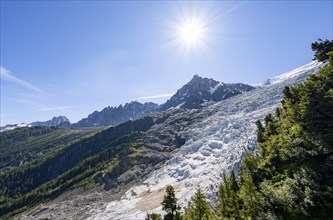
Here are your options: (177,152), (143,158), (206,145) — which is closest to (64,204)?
(143,158)

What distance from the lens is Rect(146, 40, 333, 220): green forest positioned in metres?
39.8

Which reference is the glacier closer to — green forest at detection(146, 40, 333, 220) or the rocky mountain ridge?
the rocky mountain ridge

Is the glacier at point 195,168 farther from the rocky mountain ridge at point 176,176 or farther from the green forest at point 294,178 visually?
the green forest at point 294,178

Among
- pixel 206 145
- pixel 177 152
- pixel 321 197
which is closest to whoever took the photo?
pixel 321 197

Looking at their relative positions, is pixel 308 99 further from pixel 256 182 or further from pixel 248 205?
pixel 248 205

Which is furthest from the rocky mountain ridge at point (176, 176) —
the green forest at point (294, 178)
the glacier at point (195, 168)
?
the green forest at point (294, 178)

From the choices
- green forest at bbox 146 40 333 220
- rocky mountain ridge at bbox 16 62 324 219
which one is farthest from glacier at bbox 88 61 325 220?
green forest at bbox 146 40 333 220

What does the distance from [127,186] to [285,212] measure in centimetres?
10976

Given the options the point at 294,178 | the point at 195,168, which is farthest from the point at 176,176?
the point at 294,178

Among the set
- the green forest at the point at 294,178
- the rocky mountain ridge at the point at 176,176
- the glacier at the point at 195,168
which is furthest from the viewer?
the rocky mountain ridge at the point at 176,176

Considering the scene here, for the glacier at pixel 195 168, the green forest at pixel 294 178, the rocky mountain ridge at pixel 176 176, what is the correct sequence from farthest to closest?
the rocky mountain ridge at pixel 176 176 → the glacier at pixel 195 168 → the green forest at pixel 294 178

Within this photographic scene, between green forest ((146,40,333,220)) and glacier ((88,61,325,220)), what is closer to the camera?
green forest ((146,40,333,220))

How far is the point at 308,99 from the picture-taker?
60750mm

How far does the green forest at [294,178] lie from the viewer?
3981cm
